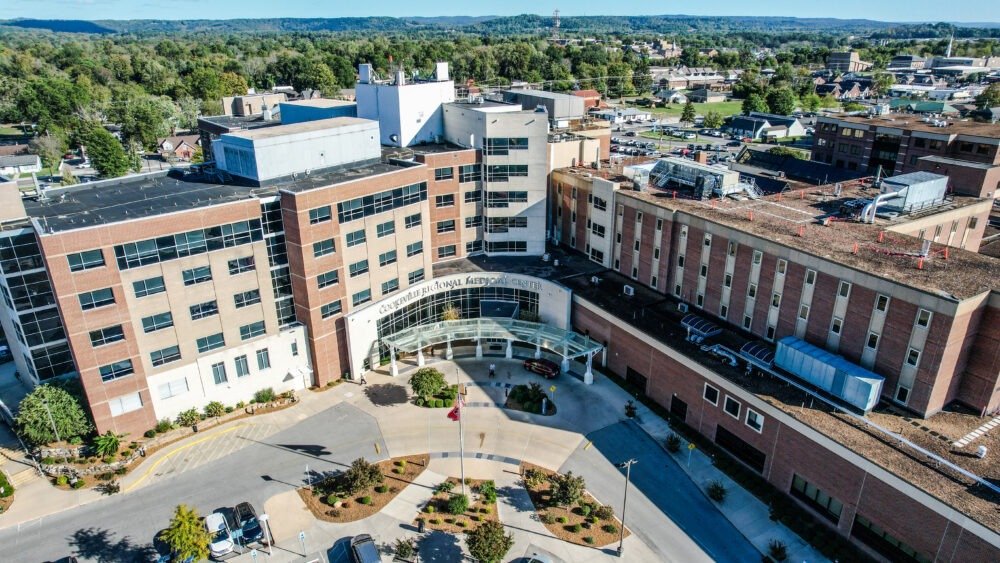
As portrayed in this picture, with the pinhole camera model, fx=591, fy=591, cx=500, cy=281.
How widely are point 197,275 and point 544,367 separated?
32592 mm

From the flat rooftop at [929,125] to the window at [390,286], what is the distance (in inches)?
3254

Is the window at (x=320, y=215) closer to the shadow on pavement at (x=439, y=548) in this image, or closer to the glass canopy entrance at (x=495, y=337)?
the glass canopy entrance at (x=495, y=337)

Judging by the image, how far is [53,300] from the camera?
160 feet

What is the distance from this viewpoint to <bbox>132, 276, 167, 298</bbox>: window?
46.5m

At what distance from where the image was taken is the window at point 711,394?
48031mm

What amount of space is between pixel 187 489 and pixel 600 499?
102ft

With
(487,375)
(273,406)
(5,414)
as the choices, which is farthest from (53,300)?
(487,375)

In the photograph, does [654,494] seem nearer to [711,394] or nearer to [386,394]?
[711,394]

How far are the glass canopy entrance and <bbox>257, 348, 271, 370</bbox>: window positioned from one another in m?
11.2

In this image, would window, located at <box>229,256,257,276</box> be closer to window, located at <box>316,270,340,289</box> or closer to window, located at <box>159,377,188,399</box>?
window, located at <box>316,270,340,289</box>

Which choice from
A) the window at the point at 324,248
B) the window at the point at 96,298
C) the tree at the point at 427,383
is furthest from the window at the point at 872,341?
the window at the point at 96,298

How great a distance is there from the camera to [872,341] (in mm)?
43656

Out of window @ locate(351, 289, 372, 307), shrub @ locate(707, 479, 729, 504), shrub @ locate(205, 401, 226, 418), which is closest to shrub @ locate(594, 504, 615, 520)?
shrub @ locate(707, 479, 729, 504)

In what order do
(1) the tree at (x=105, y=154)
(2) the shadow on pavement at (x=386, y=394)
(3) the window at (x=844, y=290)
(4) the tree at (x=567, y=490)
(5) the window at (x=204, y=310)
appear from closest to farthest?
(4) the tree at (x=567, y=490) → (3) the window at (x=844, y=290) → (5) the window at (x=204, y=310) → (2) the shadow on pavement at (x=386, y=394) → (1) the tree at (x=105, y=154)
